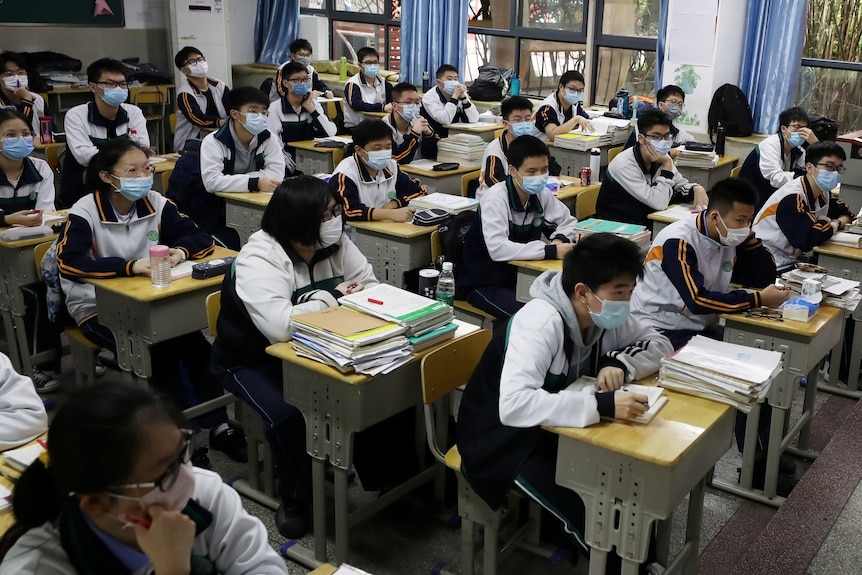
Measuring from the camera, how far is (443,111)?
24.3ft

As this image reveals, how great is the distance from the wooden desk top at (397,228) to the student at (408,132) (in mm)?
1986

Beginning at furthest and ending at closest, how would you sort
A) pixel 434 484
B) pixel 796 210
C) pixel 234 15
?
pixel 234 15, pixel 796 210, pixel 434 484

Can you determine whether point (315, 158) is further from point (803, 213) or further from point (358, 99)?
point (803, 213)

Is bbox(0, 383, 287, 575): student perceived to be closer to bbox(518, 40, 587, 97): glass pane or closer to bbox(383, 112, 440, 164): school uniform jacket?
bbox(383, 112, 440, 164): school uniform jacket

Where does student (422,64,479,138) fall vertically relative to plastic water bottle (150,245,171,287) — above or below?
above

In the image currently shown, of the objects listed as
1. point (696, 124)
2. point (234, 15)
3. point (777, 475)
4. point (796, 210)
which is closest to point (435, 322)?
point (777, 475)

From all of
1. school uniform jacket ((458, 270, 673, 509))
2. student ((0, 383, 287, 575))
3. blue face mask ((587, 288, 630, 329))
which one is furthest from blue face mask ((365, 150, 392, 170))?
student ((0, 383, 287, 575))

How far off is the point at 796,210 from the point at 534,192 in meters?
1.23

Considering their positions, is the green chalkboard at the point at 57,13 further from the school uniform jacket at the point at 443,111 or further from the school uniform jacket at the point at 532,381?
the school uniform jacket at the point at 532,381

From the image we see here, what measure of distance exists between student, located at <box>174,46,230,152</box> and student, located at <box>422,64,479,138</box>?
5.51ft

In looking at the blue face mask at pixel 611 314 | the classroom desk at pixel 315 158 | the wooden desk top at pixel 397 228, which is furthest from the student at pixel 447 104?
the blue face mask at pixel 611 314

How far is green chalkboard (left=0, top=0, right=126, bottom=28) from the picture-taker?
8867 millimetres

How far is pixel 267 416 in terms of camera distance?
2.86 m

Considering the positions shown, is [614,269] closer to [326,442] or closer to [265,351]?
[326,442]
